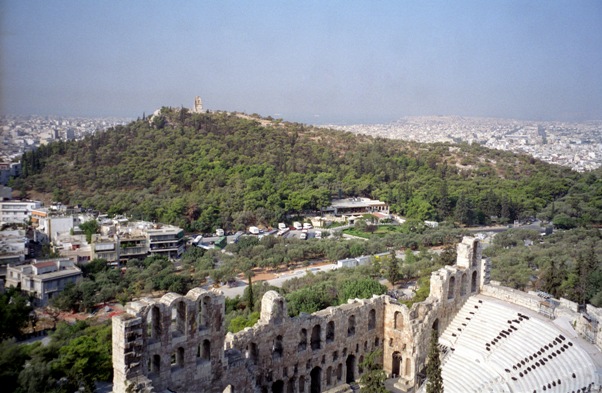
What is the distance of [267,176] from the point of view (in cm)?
6525

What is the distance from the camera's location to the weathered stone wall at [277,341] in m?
14.2

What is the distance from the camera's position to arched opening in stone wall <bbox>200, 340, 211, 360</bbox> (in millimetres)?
15570

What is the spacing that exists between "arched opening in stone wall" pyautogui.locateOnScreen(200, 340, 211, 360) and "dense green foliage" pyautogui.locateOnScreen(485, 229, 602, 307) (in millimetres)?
19541

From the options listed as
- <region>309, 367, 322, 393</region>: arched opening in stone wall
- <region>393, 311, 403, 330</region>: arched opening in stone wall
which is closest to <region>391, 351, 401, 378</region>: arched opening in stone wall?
<region>393, 311, 403, 330</region>: arched opening in stone wall

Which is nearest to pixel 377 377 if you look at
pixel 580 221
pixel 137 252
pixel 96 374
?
pixel 96 374

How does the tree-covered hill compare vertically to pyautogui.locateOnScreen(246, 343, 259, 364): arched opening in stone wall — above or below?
above

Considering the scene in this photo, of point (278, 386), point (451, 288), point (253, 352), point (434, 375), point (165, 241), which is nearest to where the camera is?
point (434, 375)

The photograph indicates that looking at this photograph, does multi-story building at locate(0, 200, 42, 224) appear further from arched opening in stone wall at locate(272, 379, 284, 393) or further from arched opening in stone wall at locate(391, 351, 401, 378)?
arched opening in stone wall at locate(391, 351, 401, 378)

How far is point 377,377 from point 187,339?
636 cm

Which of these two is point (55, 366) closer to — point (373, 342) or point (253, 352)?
point (253, 352)

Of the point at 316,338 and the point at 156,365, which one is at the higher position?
the point at 156,365

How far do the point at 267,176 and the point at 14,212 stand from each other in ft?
95.5

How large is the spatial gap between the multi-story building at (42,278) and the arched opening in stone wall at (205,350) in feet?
68.1

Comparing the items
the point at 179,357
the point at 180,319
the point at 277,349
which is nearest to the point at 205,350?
the point at 179,357
